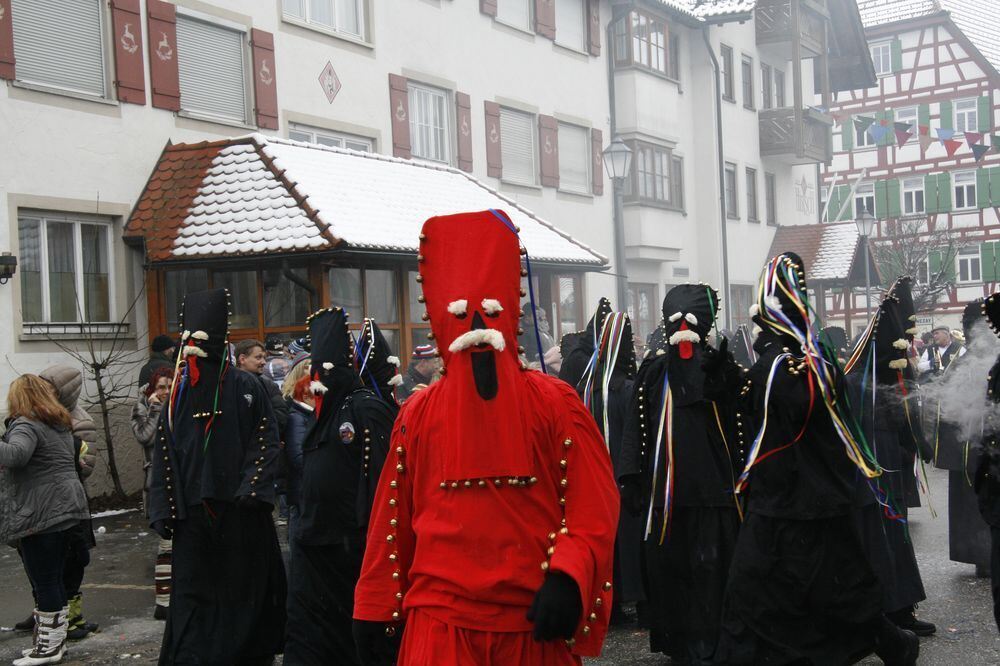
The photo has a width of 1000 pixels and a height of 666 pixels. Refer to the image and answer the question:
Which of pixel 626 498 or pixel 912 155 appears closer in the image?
pixel 626 498

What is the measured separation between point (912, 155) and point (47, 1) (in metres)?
46.9

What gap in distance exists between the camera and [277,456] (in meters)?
7.17

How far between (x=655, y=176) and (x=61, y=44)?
1619cm

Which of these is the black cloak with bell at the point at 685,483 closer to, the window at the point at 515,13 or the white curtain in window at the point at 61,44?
the white curtain in window at the point at 61,44

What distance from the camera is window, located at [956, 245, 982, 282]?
52438 mm

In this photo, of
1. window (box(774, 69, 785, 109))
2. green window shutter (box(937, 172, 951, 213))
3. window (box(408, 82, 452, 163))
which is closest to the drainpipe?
window (box(774, 69, 785, 109))

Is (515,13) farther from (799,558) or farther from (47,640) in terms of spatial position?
(799,558)

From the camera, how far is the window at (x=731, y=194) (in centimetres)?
3206

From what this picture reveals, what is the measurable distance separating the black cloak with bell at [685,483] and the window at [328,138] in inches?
453

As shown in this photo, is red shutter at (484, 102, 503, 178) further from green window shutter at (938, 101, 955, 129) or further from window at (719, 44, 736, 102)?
green window shutter at (938, 101, 955, 129)

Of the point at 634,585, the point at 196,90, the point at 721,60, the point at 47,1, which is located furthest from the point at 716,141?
the point at 634,585

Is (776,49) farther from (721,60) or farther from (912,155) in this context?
(912,155)

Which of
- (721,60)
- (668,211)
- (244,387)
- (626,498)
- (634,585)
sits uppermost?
(721,60)

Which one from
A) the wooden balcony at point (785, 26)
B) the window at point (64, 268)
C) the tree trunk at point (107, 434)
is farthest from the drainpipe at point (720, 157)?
the tree trunk at point (107, 434)
